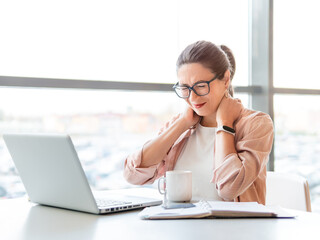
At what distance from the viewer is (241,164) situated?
1620 millimetres

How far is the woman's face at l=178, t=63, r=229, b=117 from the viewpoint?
5.85 feet

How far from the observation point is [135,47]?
270 cm

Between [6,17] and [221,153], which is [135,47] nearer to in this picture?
[6,17]

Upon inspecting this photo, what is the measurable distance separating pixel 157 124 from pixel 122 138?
27 cm

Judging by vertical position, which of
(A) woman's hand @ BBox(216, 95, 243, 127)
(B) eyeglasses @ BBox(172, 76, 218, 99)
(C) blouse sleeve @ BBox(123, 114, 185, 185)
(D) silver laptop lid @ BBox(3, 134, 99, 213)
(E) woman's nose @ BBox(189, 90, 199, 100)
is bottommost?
(C) blouse sleeve @ BBox(123, 114, 185, 185)

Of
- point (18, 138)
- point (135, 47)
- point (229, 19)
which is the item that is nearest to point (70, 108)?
point (135, 47)

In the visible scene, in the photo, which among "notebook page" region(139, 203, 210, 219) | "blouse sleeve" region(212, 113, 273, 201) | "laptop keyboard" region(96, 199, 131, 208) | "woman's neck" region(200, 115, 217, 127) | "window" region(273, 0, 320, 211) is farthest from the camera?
"window" region(273, 0, 320, 211)

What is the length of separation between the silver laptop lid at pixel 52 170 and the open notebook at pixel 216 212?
20cm

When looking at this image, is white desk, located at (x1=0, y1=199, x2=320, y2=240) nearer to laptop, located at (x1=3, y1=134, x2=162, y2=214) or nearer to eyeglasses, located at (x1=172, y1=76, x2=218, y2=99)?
laptop, located at (x1=3, y1=134, x2=162, y2=214)

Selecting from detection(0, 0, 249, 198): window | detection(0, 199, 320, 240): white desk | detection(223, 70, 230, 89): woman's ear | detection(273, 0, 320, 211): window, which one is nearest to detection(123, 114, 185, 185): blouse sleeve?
detection(223, 70, 230, 89): woman's ear

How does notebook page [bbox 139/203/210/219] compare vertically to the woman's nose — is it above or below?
below

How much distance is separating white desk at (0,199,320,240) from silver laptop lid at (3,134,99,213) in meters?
0.06

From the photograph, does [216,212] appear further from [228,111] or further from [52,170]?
[228,111]

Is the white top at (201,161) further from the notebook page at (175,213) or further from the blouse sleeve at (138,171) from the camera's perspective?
the notebook page at (175,213)
